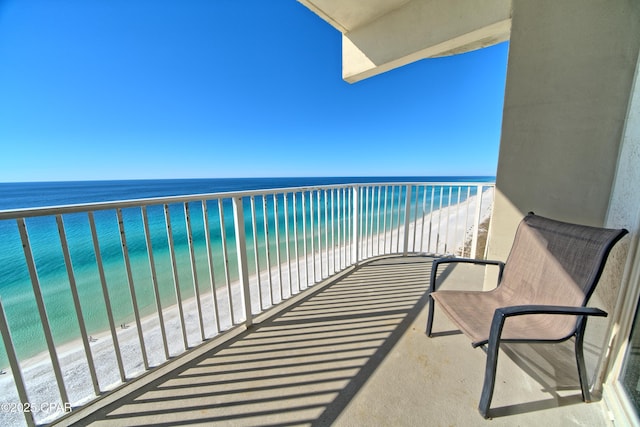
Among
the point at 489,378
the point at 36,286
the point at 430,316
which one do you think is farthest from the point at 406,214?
the point at 36,286

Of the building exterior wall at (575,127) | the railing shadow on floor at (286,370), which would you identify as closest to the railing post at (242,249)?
the railing shadow on floor at (286,370)

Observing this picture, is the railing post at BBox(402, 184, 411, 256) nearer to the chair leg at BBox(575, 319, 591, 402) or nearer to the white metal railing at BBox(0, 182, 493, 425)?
the white metal railing at BBox(0, 182, 493, 425)

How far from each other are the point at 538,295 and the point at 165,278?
236 inches

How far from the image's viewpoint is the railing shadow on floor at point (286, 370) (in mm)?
1178

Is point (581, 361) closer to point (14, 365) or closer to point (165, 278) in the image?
point (14, 365)

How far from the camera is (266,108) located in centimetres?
1220

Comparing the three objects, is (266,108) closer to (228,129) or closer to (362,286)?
(228,129)

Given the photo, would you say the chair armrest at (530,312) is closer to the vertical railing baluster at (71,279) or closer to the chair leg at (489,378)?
the chair leg at (489,378)

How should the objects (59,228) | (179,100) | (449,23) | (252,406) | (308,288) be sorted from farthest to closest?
(179,100), (308,288), (449,23), (252,406), (59,228)

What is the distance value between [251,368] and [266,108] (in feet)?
42.2

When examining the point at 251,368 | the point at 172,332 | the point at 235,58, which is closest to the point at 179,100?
the point at 235,58

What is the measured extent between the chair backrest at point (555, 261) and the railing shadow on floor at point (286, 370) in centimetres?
82

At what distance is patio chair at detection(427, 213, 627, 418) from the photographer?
1.08 meters

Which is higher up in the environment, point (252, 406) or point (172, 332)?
point (252, 406)
